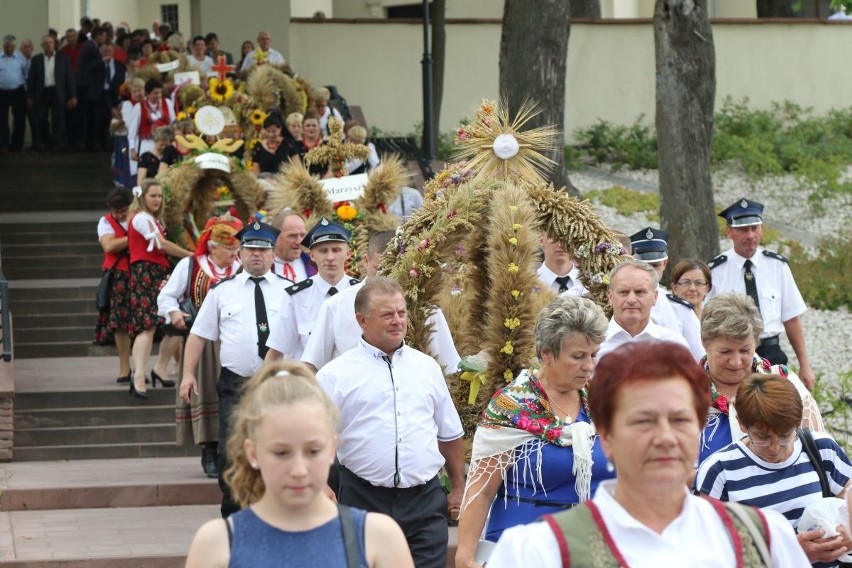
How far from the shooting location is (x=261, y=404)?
434 centimetres

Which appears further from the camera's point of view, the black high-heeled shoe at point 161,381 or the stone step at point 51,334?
the stone step at point 51,334

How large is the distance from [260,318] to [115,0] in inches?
1090

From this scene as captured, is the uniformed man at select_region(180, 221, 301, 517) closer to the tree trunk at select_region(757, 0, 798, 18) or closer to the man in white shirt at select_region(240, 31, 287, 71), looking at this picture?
the man in white shirt at select_region(240, 31, 287, 71)

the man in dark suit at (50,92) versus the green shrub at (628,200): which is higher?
the man in dark suit at (50,92)

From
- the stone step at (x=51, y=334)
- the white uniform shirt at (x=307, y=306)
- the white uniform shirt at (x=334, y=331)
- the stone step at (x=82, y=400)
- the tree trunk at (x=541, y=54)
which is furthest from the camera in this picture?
the tree trunk at (x=541, y=54)

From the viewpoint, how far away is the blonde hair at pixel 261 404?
433 centimetres

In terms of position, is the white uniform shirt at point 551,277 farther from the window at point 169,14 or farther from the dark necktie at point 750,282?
the window at point 169,14

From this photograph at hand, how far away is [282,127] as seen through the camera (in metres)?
19.5

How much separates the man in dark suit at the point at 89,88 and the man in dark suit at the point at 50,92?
194 millimetres

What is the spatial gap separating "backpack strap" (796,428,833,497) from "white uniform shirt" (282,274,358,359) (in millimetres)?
3974

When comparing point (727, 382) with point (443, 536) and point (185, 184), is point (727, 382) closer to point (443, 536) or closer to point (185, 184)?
point (443, 536)

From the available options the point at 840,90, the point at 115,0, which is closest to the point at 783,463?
the point at 840,90

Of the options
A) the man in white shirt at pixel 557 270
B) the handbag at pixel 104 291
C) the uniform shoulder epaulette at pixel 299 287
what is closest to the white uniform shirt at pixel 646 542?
the uniform shoulder epaulette at pixel 299 287

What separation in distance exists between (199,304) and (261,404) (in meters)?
7.79
